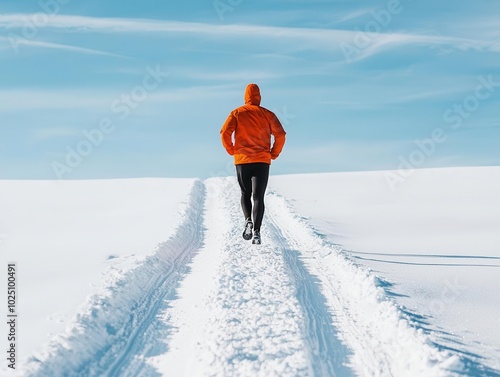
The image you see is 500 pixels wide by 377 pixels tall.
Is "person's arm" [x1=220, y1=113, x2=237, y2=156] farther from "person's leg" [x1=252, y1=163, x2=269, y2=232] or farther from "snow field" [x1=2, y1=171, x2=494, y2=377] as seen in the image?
"snow field" [x1=2, y1=171, x2=494, y2=377]

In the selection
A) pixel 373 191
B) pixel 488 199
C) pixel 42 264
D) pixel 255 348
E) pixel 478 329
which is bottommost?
pixel 255 348

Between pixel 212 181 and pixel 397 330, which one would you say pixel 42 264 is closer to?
pixel 397 330

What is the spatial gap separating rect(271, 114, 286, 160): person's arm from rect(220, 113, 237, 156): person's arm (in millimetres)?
681

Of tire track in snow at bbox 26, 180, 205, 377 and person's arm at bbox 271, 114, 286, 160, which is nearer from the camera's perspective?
tire track in snow at bbox 26, 180, 205, 377

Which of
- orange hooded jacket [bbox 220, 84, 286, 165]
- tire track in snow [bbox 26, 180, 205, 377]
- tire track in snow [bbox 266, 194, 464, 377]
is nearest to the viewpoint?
tire track in snow [bbox 266, 194, 464, 377]

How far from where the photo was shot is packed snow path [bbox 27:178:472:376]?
169 inches

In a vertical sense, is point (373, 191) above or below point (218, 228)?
above

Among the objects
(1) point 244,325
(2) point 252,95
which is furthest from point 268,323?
(2) point 252,95

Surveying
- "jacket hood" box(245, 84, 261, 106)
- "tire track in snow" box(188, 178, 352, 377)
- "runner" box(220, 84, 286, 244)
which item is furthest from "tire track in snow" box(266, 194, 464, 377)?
"jacket hood" box(245, 84, 261, 106)

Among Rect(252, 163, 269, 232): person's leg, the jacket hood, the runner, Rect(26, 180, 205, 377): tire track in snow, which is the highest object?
the jacket hood

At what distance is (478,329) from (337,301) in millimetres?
1596

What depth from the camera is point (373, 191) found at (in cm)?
2539

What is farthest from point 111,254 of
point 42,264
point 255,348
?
point 255,348

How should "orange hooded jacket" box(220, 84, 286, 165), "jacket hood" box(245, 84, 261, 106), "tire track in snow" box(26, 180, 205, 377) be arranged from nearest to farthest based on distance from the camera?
"tire track in snow" box(26, 180, 205, 377)
"orange hooded jacket" box(220, 84, 286, 165)
"jacket hood" box(245, 84, 261, 106)
